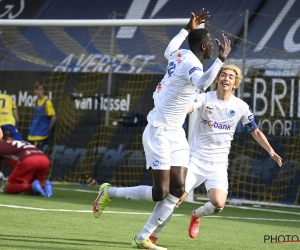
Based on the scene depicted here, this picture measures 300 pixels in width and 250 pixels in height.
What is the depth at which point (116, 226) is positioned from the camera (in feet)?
30.7

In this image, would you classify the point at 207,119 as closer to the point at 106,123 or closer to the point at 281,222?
the point at 281,222

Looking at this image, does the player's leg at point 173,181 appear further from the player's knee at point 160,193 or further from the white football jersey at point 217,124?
the white football jersey at point 217,124

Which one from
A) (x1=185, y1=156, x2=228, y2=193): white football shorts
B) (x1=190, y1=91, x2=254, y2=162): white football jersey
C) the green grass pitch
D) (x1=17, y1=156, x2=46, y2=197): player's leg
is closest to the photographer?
the green grass pitch

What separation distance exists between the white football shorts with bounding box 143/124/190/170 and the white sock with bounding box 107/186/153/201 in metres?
0.29

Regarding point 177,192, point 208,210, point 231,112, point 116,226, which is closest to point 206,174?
point 208,210

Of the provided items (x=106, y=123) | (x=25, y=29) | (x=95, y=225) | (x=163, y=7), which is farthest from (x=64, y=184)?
(x=95, y=225)

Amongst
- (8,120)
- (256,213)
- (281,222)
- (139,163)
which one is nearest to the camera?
(281,222)

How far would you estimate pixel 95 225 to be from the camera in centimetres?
929

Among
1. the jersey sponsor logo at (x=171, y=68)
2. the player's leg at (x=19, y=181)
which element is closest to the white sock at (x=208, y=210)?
the jersey sponsor logo at (x=171, y=68)

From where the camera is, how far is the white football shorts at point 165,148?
24.1 feet

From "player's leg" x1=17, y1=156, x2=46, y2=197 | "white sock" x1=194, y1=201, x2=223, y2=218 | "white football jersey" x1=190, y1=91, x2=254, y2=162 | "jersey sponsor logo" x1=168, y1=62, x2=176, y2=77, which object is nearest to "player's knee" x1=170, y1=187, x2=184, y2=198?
"jersey sponsor logo" x1=168, y1=62, x2=176, y2=77

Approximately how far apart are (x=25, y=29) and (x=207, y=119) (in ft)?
36.4

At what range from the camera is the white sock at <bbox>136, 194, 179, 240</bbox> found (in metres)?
7.41

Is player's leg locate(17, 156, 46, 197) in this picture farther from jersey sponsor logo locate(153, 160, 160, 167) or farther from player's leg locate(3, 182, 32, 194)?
jersey sponsor logo locate(153, 160, 160, 167)
